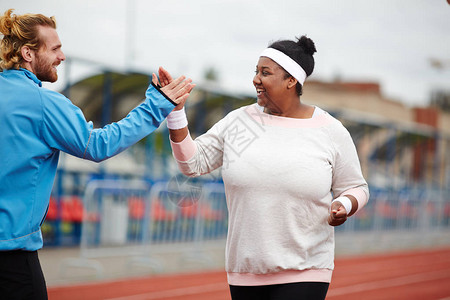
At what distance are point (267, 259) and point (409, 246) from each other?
17.2 metres

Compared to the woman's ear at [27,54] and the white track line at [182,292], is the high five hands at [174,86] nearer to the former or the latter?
the woman's ear at [27,54]

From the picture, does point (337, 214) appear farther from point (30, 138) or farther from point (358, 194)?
point (30, 138)

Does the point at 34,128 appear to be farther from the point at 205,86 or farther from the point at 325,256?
the point at 205,86

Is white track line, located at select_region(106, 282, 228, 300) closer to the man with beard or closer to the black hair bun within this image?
the black hair bun

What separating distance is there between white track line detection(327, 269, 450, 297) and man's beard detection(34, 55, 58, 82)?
754cm

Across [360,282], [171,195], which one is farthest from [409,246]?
[171,195]

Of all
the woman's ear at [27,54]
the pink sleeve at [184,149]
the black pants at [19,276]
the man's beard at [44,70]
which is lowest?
the black pants at [19,276]

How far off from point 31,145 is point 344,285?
9.01 m

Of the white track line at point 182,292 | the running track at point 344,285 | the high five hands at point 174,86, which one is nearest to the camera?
the high five hands at point 174,86

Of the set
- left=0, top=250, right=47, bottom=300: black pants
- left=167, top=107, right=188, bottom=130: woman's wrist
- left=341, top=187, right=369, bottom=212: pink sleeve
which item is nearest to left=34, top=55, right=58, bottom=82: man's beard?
left=167, top=107, right=188, bottom=130: woman's wrist

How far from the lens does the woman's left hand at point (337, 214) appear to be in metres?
3.28

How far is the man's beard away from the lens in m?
3.01

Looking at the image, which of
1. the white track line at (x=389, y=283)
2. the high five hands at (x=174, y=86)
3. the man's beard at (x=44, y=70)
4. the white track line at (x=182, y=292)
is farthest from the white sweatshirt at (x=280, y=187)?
the white track line at (x=389, y=283)

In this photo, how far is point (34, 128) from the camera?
9.39 ft
